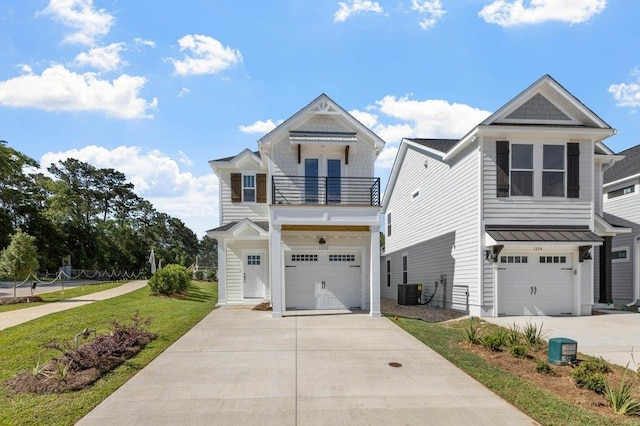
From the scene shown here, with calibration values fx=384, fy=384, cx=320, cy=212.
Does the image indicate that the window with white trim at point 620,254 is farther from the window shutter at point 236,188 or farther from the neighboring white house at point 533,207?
the window shutter at point 236,188

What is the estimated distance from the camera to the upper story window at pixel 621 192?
16434mm

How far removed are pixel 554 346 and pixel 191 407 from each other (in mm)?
6465

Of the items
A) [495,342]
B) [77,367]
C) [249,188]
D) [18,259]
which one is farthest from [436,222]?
[18,259]

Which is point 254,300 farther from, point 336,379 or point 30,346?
point 336,379

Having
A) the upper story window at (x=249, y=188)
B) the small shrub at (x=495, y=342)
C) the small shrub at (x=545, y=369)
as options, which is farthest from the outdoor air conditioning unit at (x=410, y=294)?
the small shrub at (x=545, y=369)

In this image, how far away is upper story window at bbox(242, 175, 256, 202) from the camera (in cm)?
1633

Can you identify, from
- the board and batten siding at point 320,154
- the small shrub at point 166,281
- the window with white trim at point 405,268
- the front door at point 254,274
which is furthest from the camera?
the window with white trim at point 405,268

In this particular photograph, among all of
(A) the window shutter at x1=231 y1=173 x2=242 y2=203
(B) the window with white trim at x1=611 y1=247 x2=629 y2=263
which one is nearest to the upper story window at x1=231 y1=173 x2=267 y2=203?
(A) the window shutter at x1=231 y1=173 x2=242 y2=203

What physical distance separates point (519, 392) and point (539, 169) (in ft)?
30.9

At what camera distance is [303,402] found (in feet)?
17.4

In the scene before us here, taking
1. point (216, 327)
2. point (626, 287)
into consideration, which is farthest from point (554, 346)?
point (626, 287)

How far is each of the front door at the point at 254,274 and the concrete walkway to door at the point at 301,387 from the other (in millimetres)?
6079

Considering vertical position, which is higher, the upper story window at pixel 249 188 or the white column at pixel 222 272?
the upper story window at pixel 249 188

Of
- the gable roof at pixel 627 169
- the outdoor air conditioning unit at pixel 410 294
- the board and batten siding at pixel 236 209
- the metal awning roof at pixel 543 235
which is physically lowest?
the outdoor air conditioning unit at pixel 410 294
